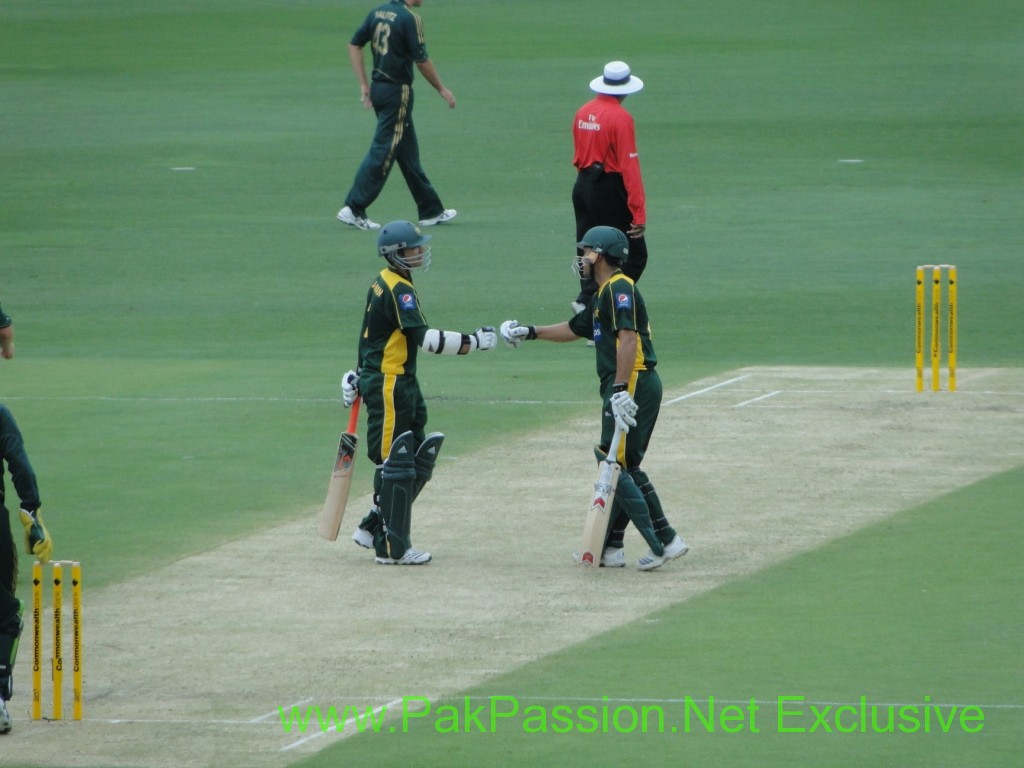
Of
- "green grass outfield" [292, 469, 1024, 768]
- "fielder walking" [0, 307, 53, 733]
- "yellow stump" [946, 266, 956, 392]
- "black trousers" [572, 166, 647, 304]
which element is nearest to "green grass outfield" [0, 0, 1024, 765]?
"green grass outfield" [292, 469, 1024, 768]

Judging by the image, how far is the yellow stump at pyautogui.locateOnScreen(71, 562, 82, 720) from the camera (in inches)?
314

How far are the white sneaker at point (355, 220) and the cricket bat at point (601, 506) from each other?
38.6 feet

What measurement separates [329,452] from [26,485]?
482 cm

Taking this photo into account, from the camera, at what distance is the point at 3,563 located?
28.1 ft

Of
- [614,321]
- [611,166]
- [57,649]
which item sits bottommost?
[57,649]

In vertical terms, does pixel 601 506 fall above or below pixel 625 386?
below

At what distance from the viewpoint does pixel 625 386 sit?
10.6 metres

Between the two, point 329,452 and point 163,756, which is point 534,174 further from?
point 163,756

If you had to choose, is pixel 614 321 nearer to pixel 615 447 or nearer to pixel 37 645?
pixel 615 447

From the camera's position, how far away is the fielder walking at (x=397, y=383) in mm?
10836

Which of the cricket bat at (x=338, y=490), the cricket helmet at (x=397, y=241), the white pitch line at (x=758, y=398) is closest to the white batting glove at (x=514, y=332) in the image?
the cricket helmet at (x=397, y=241)

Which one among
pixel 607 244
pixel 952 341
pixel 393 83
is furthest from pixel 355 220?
pixel 607 244

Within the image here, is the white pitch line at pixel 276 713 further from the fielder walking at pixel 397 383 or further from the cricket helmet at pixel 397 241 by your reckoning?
the cricket helmet at pixel 397 241

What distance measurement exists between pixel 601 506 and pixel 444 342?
1.27m
